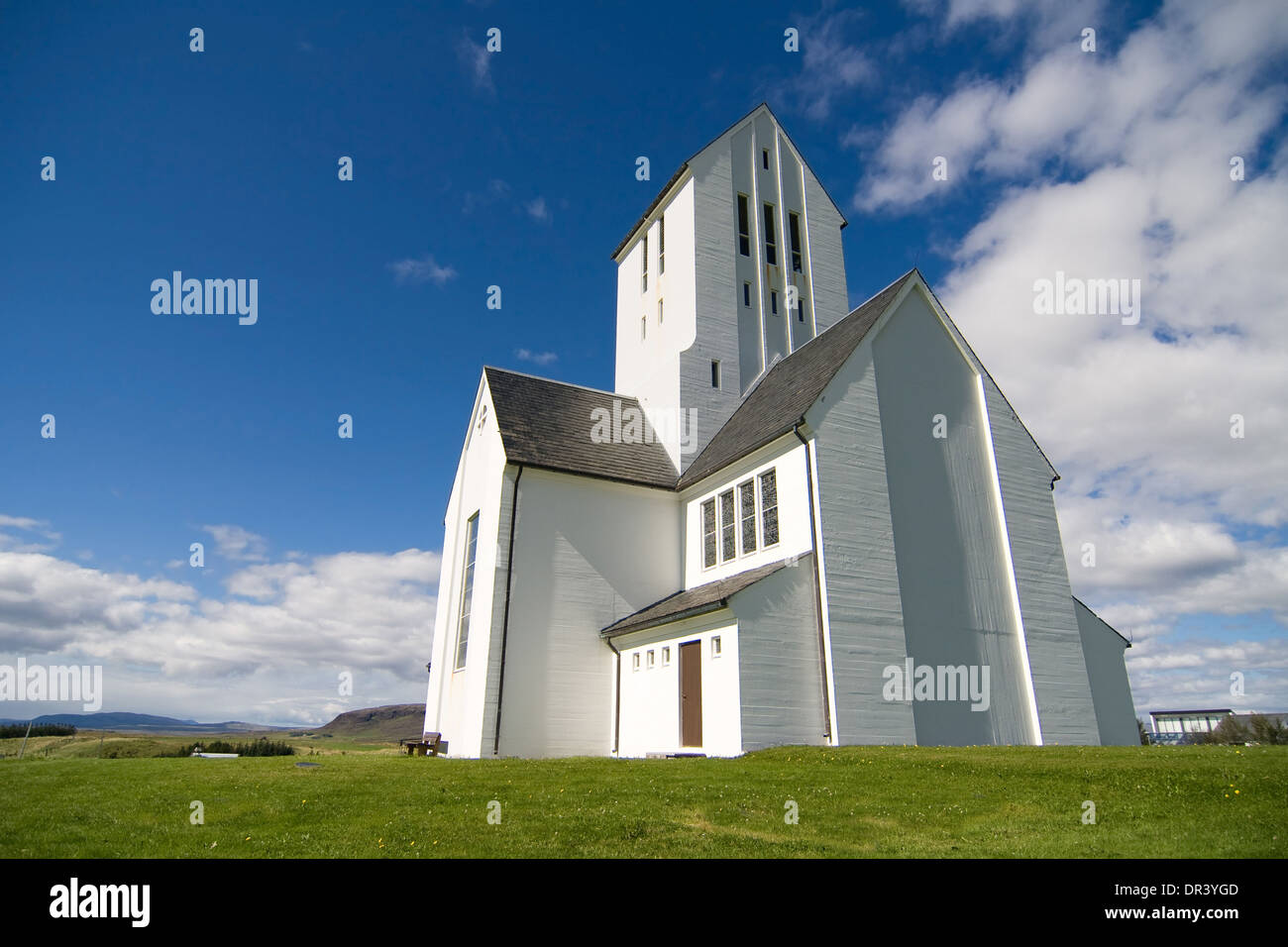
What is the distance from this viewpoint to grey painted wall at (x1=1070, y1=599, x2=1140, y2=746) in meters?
22.3

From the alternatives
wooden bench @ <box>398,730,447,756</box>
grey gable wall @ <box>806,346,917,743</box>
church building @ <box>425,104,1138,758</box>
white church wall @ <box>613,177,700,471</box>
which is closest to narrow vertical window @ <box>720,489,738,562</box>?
church building @ <box>425,104,1138,758</box>

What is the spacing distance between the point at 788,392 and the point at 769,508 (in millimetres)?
4159

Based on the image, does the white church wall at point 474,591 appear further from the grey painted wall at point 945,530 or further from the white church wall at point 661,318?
the grey painted wall at point 945,530

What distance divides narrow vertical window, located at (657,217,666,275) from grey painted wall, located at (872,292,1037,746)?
12.2 m

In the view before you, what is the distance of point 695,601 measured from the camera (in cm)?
2077

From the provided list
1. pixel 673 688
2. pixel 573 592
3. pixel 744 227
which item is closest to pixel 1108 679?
pixel 673 688

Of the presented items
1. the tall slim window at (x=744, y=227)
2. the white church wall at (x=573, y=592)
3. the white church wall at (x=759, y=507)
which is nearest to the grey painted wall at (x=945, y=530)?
the white church wall at (x=759, y=507)
